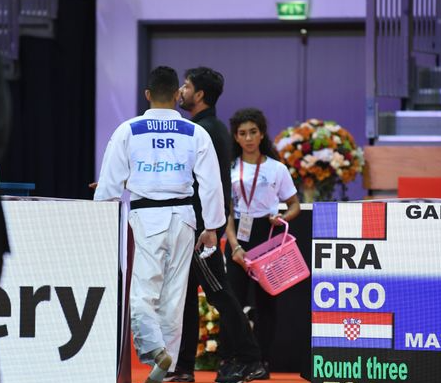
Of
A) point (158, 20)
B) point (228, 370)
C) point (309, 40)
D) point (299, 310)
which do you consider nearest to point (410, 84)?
point (309, 40)

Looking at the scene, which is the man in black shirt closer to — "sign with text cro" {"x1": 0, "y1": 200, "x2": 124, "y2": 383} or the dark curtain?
"sign with text cro" {"x1": 0, "y1": 200, "x2": 124, "y2": 383}

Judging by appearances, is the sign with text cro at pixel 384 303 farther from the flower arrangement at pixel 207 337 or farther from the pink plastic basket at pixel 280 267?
the flower arrangement at pixel 207 337

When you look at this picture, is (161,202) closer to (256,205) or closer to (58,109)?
(256,205)

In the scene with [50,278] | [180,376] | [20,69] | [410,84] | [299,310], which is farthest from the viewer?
[20,69]

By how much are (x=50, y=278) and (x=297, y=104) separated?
7145 millimetres

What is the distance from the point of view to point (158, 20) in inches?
470

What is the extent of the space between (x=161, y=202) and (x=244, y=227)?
41.1 inches

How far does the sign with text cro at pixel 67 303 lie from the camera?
17.3 feet

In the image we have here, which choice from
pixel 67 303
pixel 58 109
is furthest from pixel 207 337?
pixel 58 109

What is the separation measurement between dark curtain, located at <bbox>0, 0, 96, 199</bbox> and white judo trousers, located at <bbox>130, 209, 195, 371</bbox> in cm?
629

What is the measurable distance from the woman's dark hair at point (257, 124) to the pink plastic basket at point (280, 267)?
0.51 m

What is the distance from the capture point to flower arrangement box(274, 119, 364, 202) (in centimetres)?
830

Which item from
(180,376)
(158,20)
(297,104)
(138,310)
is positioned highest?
(158,20)

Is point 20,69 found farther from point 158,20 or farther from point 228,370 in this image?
point 228,370
